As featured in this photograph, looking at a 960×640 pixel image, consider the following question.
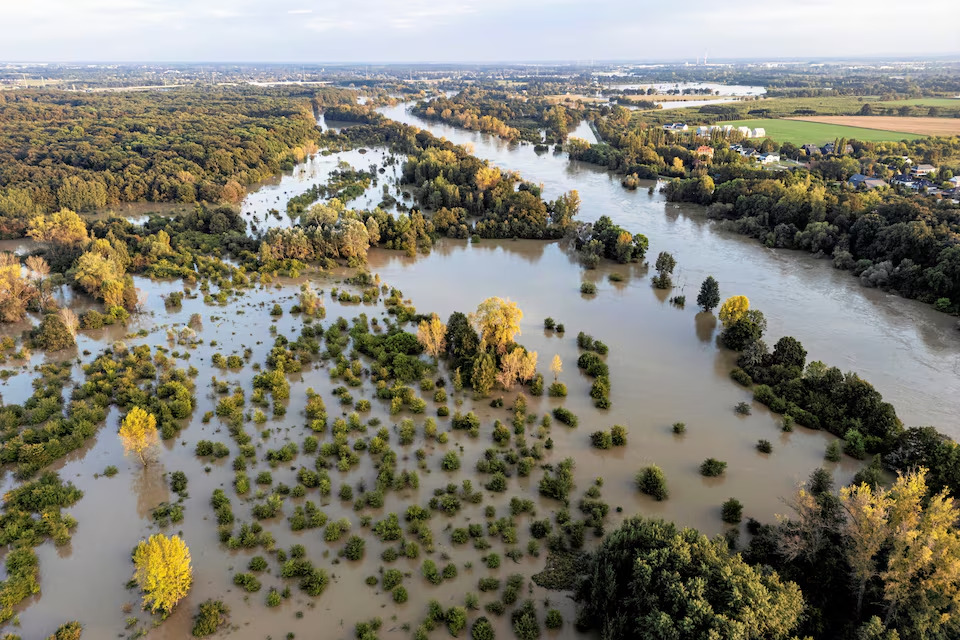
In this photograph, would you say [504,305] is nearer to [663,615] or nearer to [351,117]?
[663,615]

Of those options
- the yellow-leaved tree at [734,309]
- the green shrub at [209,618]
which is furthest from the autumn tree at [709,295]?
the green shrub at [209,618]

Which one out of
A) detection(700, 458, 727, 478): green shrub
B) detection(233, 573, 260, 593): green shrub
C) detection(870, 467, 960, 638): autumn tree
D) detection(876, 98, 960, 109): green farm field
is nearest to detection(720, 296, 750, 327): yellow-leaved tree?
detection(700, 458, 727, 478): green shrub

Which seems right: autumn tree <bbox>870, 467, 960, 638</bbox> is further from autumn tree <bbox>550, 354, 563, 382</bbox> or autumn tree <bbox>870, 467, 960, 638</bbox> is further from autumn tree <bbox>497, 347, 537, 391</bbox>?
autumn tree <bbox>497, 347, 537, 391</bbox>

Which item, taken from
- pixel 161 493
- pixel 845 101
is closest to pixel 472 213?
pixel 161 493

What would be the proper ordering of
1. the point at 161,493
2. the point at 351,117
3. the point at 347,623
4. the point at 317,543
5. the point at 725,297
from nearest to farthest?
the point at 347,623 → the point at 317,543 → the point at 161,493 → the point at 725,297 → the point at 351,117

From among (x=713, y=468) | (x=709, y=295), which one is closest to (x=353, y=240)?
(x=709, y=295)

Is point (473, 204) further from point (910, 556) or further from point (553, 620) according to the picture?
point (910, 556)
